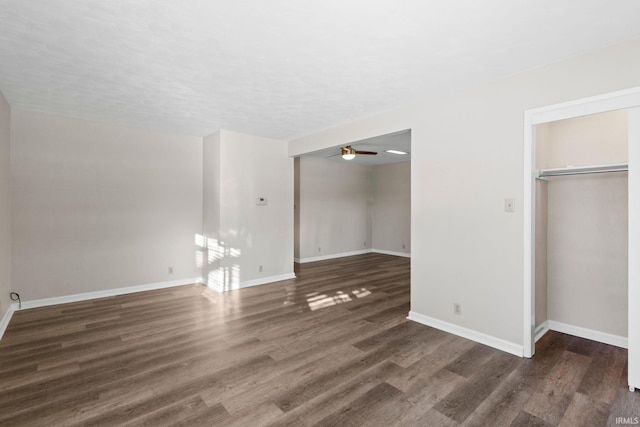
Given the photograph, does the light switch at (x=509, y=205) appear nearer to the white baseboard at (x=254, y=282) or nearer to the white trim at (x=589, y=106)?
the white trim at (x=589, y=106)

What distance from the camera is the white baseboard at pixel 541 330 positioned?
3.16 m

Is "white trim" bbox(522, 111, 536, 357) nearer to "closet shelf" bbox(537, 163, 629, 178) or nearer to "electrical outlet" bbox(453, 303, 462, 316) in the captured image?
"closet shelf" bbox(537, 163, 629, 178)

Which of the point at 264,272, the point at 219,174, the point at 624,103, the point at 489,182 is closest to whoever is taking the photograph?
the point at 624,103

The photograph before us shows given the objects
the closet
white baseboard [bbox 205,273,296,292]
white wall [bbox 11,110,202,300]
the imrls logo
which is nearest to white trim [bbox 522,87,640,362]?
the closet

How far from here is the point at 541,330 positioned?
128 inches

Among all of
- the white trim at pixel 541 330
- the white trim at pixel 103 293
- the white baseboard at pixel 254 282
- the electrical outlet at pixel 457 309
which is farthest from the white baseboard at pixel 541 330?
the white trim at pixel 103 293

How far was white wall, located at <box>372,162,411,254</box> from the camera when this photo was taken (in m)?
8.36

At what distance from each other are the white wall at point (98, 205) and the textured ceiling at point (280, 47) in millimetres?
823

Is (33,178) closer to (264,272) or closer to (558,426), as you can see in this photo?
(264,272)

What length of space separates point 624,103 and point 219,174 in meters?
4.78

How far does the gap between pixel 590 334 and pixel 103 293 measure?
248 inches

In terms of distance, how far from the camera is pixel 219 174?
16.3 feet

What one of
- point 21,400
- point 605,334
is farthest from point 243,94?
point 605,334

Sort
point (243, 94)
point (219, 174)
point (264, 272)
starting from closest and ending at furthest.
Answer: point (243, 94)
point (219, 174)
point (264, 272)
